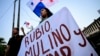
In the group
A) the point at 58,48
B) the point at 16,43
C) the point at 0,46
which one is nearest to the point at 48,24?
the point at 58,48

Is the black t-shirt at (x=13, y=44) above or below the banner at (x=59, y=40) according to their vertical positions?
above

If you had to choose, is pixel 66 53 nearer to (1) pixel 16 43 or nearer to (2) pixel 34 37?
(2) pixel 34 37

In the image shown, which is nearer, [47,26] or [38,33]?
[47,26]

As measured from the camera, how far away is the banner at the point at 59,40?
1.98 m

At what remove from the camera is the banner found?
6.49ft

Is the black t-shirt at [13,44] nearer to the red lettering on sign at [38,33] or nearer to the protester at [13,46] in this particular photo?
the protester at [13,46]

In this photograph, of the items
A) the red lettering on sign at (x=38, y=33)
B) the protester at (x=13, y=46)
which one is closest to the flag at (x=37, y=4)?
the protester at (x=13, y=46)

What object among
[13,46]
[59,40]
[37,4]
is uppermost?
[37,4]

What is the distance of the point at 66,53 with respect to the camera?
2.09 m

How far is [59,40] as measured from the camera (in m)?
2.23

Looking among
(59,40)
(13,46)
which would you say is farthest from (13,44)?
(59,40)

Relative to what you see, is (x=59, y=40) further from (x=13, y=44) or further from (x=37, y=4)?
(x=37, y=4)

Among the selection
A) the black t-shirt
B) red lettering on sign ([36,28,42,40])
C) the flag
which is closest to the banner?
red lettering on sign ([36,28,42,40])

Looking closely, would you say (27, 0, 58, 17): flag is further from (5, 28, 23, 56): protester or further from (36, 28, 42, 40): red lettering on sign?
(36, 28, 42, 40): red lettering on sign
